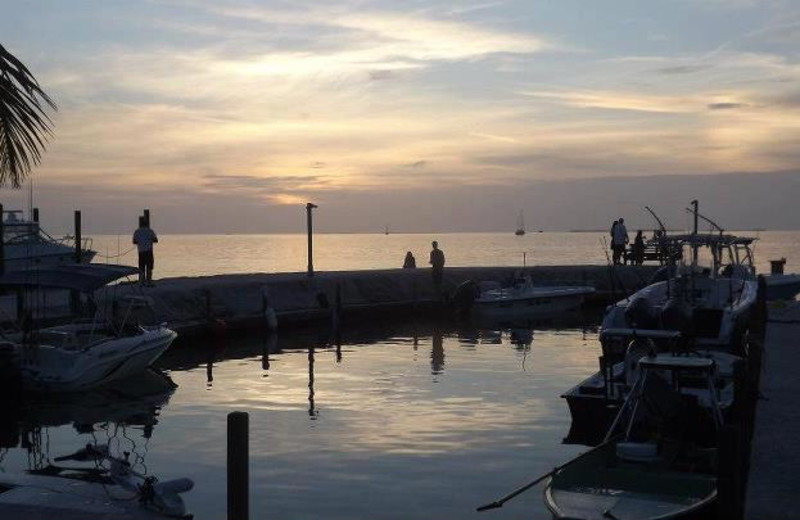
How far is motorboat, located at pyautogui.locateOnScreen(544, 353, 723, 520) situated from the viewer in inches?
482

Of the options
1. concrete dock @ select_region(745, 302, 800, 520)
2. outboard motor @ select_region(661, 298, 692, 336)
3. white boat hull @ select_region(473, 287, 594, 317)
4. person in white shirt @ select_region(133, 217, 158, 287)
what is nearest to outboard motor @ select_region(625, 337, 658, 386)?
concrete dock @ select_region(745, 302, 800, 520)

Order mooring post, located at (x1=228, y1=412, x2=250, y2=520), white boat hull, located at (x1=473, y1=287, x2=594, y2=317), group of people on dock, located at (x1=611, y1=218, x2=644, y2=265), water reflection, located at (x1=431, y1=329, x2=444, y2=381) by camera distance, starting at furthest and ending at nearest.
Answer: group of people on dock, located at (x1=611, y1=218, x2=644, y2=265)
white boat hull, located at (x1=473, y1=287, x2=594, y2=317)
water reflection, located at (x1=431, y1=329, x2=444, y2=381)
mooring post, located at (x1=228, y1=412, x2=250, y2=520)

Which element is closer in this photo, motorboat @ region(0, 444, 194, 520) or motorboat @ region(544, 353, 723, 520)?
motorboat @ region(544, 353, 723, 520)

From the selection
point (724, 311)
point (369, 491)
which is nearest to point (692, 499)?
point (369, 491)

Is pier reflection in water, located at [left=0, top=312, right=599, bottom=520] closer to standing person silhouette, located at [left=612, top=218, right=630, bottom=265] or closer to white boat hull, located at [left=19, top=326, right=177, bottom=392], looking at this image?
white boat hull, located at [left=19, top=326, right=177, bottom=392]

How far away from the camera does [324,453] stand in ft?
57.3

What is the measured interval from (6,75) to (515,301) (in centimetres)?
3544

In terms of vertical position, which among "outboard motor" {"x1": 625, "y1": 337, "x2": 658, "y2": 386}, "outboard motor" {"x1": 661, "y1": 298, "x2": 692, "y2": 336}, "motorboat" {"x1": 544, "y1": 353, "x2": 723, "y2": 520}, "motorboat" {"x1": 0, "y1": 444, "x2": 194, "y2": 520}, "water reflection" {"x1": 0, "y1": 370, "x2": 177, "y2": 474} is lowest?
"water reflection" {"x1": 0, "y1": 370, "x2": 177, "y2": 474}

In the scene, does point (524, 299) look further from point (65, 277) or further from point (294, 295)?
point (65, 277)

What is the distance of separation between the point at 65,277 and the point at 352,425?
8117mm

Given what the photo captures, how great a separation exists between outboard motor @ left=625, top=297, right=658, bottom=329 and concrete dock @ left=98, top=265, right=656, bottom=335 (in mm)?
8473

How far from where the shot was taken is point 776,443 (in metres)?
13.0

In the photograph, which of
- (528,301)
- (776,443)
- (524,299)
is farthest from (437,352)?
(776,443)

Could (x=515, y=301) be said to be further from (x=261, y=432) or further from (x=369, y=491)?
(x=369, y=491)
